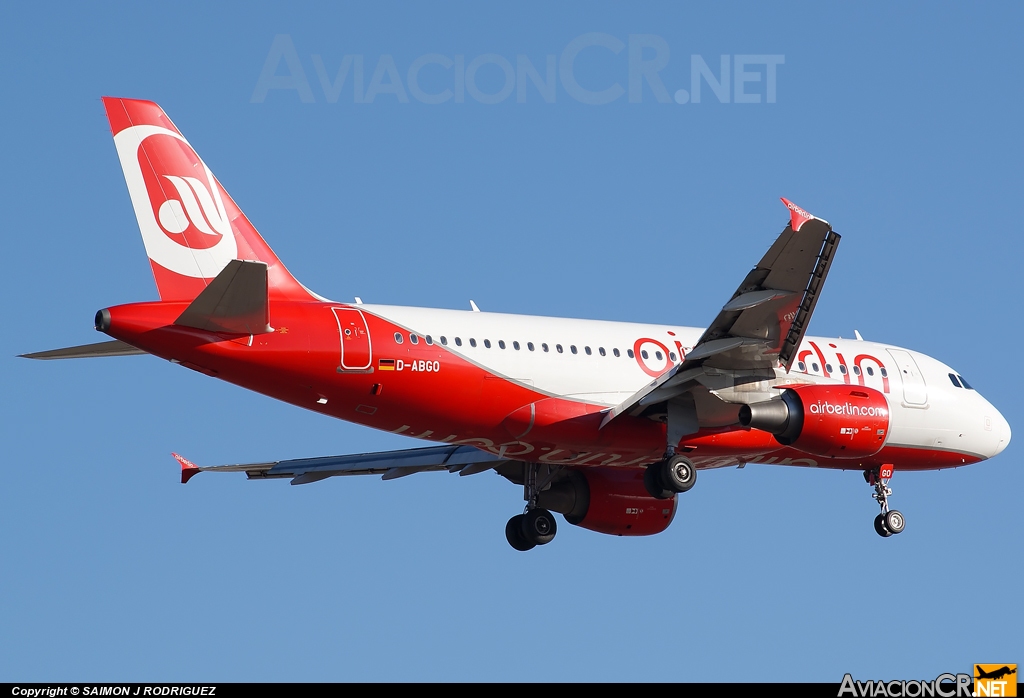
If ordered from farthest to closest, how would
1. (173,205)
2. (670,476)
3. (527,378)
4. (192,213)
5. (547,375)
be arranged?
(547,375) → (670,476) → (527,378) → (192,213) → (173,205)

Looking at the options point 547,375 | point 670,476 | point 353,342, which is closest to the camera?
point 353,342

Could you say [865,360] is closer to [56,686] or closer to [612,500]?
[612,500]

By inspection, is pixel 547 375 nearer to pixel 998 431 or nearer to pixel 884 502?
pixel 884 502

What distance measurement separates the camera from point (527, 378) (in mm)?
28156

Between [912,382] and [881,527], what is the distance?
3522 millimetres

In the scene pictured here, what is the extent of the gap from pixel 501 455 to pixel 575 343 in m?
2.86

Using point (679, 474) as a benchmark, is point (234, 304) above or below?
above

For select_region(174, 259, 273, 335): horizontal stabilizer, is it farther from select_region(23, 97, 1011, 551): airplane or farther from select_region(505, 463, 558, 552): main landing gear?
select_region(505, 463, 558, 552): main landing gear

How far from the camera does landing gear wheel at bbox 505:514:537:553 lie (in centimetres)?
3209

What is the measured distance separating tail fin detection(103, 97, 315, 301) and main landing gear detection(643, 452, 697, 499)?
26.7 ft

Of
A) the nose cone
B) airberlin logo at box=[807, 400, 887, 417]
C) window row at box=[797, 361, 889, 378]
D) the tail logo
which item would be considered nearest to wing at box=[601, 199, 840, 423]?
airberlin logo at box=[807, 400, 887, 417]

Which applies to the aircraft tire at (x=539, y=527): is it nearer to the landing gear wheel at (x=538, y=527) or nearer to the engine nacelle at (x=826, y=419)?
the landing gear wheel at (x=538, y=527)

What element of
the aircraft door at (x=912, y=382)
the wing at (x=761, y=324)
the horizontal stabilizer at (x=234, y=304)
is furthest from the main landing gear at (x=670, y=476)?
the horizontal stabilizer at (x=234, y=304)

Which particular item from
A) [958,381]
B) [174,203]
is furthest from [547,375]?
[958,381]
